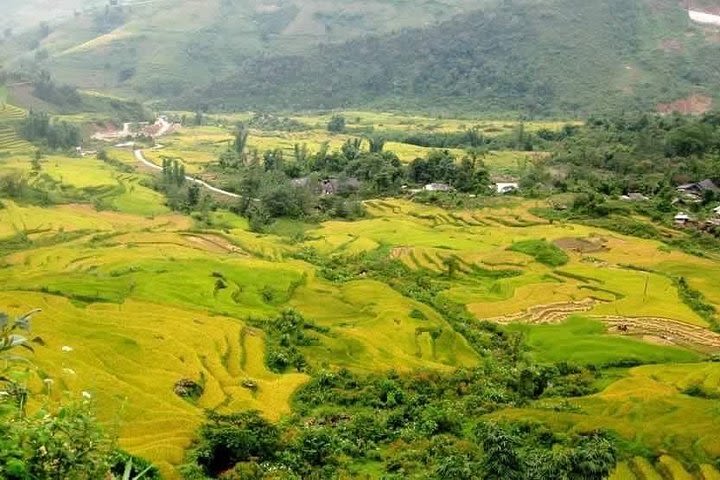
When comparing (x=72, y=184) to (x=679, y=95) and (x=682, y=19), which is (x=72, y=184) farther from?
(x=682, y=19)

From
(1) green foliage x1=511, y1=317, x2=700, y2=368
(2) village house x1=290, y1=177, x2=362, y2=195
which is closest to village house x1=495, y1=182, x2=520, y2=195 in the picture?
(2) village house x1=290, y1=177, x2=362, y2=195

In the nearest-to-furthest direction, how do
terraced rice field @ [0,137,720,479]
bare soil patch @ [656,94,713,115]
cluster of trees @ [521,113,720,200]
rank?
terraced rice field @ [0,137,720,479], cluster of trees @ [521,113,720,200], bare soil patch @ [656,94,713,115]

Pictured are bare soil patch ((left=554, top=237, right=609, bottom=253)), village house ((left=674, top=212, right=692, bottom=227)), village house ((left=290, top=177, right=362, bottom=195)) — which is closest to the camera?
bare soil patch ((left=554, top=237, right=609, bottom=253))

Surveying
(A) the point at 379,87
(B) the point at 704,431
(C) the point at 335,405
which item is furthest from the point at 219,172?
(A) the point at 379,87

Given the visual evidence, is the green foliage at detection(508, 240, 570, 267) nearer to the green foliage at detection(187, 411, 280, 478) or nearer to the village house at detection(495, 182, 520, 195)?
the village house at detection(495, 182, 520, 195)

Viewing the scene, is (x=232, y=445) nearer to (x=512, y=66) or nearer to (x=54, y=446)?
(x=54, y=446)

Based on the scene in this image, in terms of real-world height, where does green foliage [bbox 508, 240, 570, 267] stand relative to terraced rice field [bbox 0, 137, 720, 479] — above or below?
below

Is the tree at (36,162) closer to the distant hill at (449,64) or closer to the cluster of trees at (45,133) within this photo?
the cluster of trees at (45,133)
